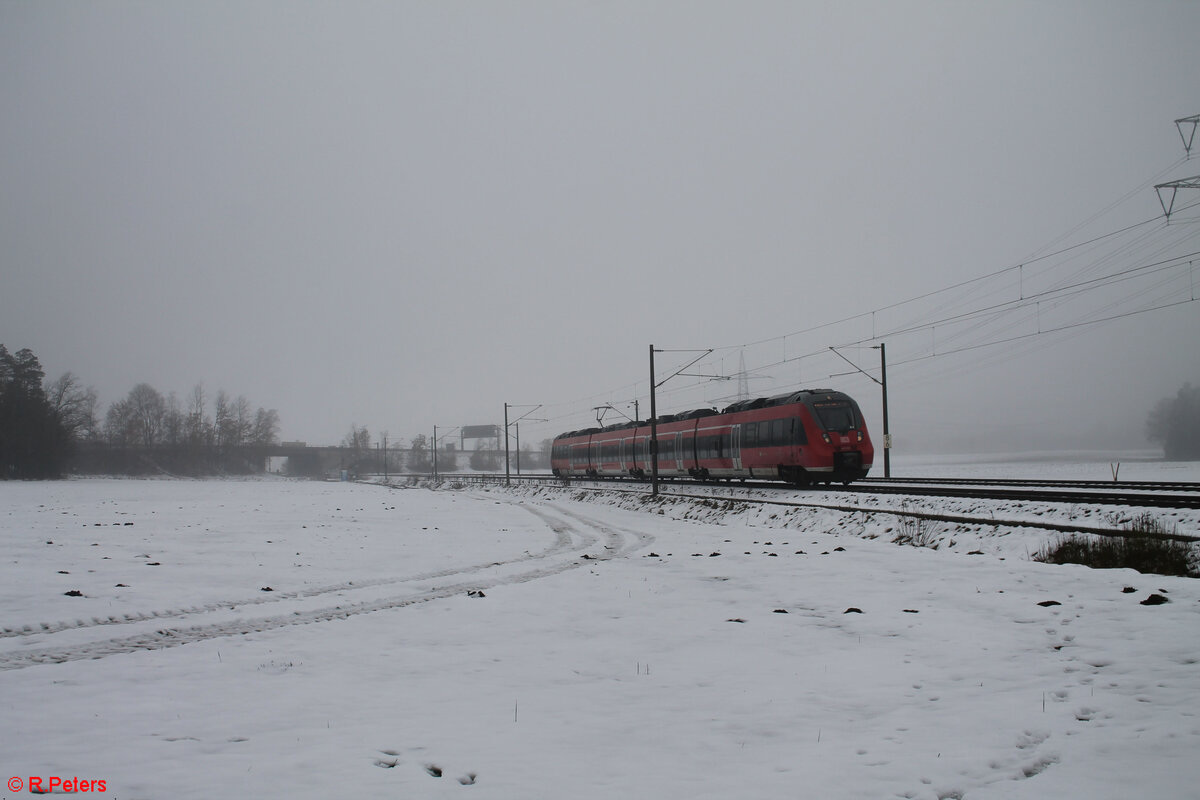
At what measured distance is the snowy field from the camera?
5.11 m

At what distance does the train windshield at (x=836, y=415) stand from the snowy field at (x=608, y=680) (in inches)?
621

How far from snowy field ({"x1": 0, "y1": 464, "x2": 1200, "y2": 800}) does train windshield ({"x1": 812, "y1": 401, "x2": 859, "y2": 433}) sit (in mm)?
15772

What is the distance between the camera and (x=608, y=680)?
7.57 meters

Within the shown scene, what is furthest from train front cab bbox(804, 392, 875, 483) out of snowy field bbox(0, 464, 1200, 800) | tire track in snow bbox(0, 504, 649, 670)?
snowy field bbox(0, 464, 1200, 800)

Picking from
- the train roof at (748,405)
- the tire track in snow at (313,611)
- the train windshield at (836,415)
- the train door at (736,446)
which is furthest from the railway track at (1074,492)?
the tire track in snow at (313,611)

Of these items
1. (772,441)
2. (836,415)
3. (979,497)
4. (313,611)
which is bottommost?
(313,611)

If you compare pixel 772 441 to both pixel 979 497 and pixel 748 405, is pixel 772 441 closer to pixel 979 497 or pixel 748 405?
pixel 748 405

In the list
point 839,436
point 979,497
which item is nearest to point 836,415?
point 839,436

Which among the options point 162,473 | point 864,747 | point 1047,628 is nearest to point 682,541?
point 1047,628

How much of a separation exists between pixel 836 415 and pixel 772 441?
11.0 ft

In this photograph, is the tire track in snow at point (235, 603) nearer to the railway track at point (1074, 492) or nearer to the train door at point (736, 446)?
the railway track at point (1074, 492)

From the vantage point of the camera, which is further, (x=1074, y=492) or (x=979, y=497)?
(x=1074, y=492)

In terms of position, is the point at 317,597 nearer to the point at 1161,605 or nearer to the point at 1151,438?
the point at 1161,605

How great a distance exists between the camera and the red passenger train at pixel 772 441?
1216 inches
